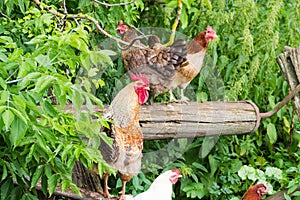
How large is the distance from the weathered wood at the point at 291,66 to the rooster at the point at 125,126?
1.14m

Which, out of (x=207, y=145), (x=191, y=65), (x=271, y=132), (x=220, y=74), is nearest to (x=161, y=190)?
(x=191, y=65)

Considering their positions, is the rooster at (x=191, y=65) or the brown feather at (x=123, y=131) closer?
the brown feather at (x=123, y=131)

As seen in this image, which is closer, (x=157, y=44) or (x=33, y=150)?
(x=33, y=150)

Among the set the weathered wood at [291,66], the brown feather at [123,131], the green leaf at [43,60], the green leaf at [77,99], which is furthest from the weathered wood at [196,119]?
the green leaf at [77,99]

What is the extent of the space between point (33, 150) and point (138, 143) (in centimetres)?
65

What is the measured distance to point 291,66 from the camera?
3322 millimetres

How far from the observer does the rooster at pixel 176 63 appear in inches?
112

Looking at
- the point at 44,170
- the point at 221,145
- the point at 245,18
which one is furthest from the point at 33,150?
the point at 245,18

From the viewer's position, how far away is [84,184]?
8.61 ft

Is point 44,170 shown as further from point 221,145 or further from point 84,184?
point 221,145

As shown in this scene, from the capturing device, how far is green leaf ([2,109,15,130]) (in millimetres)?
1564

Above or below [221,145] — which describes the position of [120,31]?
above

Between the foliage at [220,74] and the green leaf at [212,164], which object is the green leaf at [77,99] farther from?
the green leaf at [212,164]

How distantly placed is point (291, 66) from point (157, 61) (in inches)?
34.4
